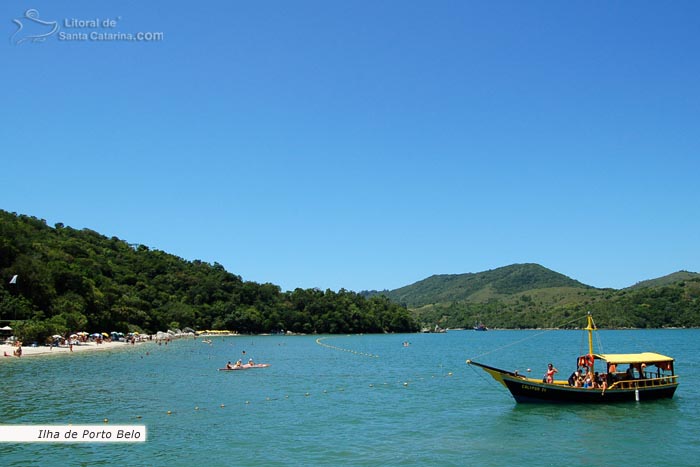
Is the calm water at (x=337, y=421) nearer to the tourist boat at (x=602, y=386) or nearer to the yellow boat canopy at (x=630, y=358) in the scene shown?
the tourist boat at (x=602, y=386)

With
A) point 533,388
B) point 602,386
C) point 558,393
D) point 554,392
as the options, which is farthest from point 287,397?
point 602,386

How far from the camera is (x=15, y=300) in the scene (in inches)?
3386

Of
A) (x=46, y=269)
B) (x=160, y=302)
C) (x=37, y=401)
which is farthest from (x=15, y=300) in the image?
(x=160, y=302)

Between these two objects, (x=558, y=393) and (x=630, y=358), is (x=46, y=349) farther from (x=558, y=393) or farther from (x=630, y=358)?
(x=630, y=358)

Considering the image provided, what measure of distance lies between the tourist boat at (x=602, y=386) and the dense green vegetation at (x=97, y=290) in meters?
71.2

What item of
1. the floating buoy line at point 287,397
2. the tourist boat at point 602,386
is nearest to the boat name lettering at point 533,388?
the tourist boat at point 602,386

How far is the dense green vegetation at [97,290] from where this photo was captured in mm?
Result: 91188

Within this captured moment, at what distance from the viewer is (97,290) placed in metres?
116

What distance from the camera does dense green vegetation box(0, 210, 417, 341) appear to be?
299 ft

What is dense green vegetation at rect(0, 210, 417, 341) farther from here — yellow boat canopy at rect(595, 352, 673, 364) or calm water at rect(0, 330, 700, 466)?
yellow boat canopy at rect(595, 352, 673, 364)

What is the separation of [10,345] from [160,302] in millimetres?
84094

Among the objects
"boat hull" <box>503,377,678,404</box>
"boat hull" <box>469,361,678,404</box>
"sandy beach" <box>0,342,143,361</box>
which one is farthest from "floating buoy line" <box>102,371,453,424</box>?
"sandy beach" <box>0,342,143,361</box>

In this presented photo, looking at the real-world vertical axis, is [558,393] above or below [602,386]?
below

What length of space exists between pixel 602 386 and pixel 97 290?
10515 centimetres
